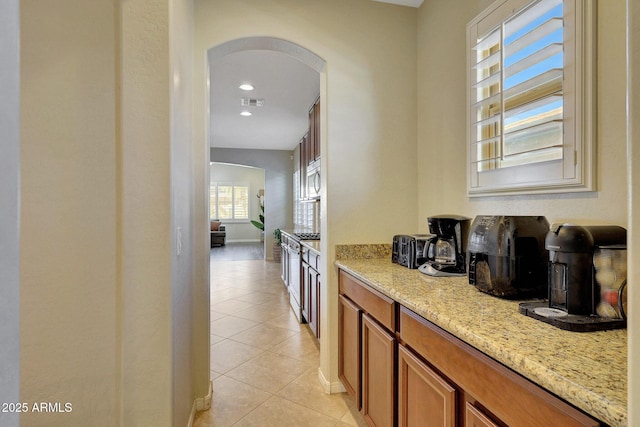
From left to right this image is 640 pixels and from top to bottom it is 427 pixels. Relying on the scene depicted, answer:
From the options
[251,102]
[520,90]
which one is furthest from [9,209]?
[251,102]

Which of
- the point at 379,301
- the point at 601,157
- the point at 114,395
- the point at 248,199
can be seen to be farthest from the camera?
the point at 248,199

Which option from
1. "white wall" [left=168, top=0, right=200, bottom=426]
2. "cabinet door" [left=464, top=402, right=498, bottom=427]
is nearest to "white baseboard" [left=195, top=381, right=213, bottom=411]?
"white wall" [left=168, top=0, right=200, bottom=426]

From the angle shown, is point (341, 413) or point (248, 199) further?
point (248, 199)

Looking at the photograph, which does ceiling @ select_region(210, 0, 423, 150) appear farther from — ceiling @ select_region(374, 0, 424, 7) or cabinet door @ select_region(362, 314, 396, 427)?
cabinet door @ select_region(362, 314, 396, 427)

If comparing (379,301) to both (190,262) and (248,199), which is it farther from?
(248,199)

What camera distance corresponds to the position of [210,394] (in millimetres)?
2197

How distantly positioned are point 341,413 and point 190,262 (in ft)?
Answer: 4.29

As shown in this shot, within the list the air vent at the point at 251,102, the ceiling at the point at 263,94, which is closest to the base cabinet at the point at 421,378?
the ceiling at the point at 263,94

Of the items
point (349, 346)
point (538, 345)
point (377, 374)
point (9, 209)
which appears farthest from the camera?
point (349, 346)

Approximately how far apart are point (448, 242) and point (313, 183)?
3.12m

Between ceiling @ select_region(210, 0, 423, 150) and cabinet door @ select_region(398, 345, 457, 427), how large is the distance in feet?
7.63

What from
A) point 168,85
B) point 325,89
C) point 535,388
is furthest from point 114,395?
point 325,89

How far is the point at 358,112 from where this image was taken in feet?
7.54

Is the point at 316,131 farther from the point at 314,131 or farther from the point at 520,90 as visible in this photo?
the point at 520,90
